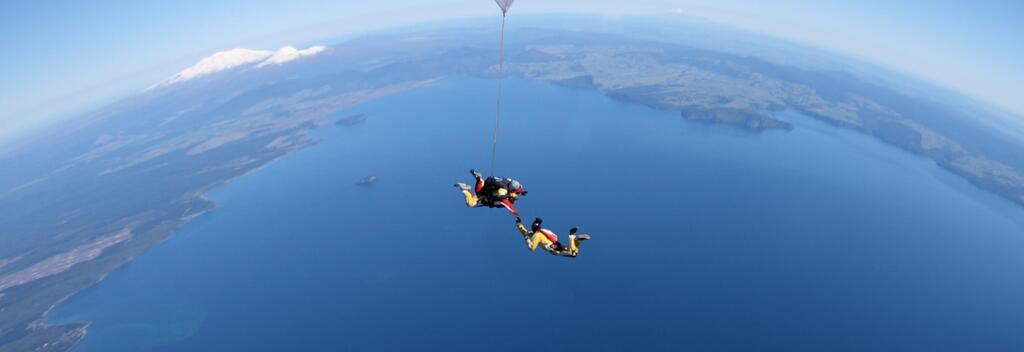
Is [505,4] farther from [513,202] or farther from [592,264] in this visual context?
[592,264]

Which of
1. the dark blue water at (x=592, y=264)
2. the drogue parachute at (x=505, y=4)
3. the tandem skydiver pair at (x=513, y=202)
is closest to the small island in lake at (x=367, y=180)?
the dark blue water at (x=592, y=264)

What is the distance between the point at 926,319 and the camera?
5991 cm

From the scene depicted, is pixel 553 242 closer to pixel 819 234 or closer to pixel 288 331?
pixel 288 331

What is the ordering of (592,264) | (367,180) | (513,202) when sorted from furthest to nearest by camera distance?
(367,180)
(592,264)
(513,202)

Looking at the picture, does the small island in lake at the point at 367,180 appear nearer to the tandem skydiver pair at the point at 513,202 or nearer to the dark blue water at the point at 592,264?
the dark blue water at the point at 592,264

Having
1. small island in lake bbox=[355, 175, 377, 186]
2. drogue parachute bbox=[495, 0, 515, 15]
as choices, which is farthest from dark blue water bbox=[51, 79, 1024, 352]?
drogue parachute bbox=[495, 0, 515, 15]

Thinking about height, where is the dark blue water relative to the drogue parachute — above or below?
below

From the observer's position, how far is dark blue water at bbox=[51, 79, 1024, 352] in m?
56.4

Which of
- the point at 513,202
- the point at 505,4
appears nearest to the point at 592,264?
the point at 513,202

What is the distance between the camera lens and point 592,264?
67188mm

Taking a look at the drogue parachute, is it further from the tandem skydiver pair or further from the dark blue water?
the dark blue water

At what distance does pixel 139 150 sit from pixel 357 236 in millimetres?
201193

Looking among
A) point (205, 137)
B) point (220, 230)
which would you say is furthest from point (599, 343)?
point (205, 137)

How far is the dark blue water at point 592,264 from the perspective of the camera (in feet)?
185
